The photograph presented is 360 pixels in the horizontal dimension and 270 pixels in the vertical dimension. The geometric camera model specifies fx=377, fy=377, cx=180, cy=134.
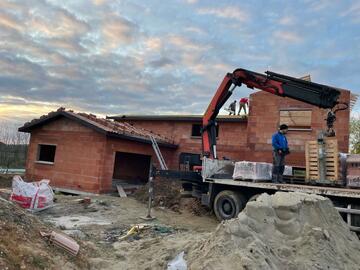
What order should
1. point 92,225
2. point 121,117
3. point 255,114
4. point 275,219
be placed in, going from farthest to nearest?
point 121,117
point 255,114
point 92,225
point 275,219

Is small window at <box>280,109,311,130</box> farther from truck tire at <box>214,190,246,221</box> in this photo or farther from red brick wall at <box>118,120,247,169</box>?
truck tire at <box>214,190,246,221</box>

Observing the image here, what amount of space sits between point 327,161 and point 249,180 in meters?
2.23

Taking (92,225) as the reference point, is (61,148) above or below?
above

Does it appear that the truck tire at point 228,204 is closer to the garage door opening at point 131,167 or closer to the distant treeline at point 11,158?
the garage door opening at point 131,167

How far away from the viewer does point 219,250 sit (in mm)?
5605

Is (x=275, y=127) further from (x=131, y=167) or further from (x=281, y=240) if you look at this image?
(x=281, y=240)

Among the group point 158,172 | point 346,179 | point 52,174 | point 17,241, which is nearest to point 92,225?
point 158,172

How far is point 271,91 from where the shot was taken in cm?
1196

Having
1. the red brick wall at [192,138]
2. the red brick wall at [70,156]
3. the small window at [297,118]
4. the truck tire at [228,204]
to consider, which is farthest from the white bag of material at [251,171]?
the red brick wall at [192,138]

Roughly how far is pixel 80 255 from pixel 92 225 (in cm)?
363

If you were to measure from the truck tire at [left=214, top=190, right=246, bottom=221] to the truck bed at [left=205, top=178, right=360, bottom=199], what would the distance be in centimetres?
37

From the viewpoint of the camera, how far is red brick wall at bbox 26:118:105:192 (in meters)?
16.1

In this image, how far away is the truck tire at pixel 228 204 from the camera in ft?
36.1

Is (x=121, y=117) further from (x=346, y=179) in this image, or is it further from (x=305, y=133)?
(x=346, y=179)
